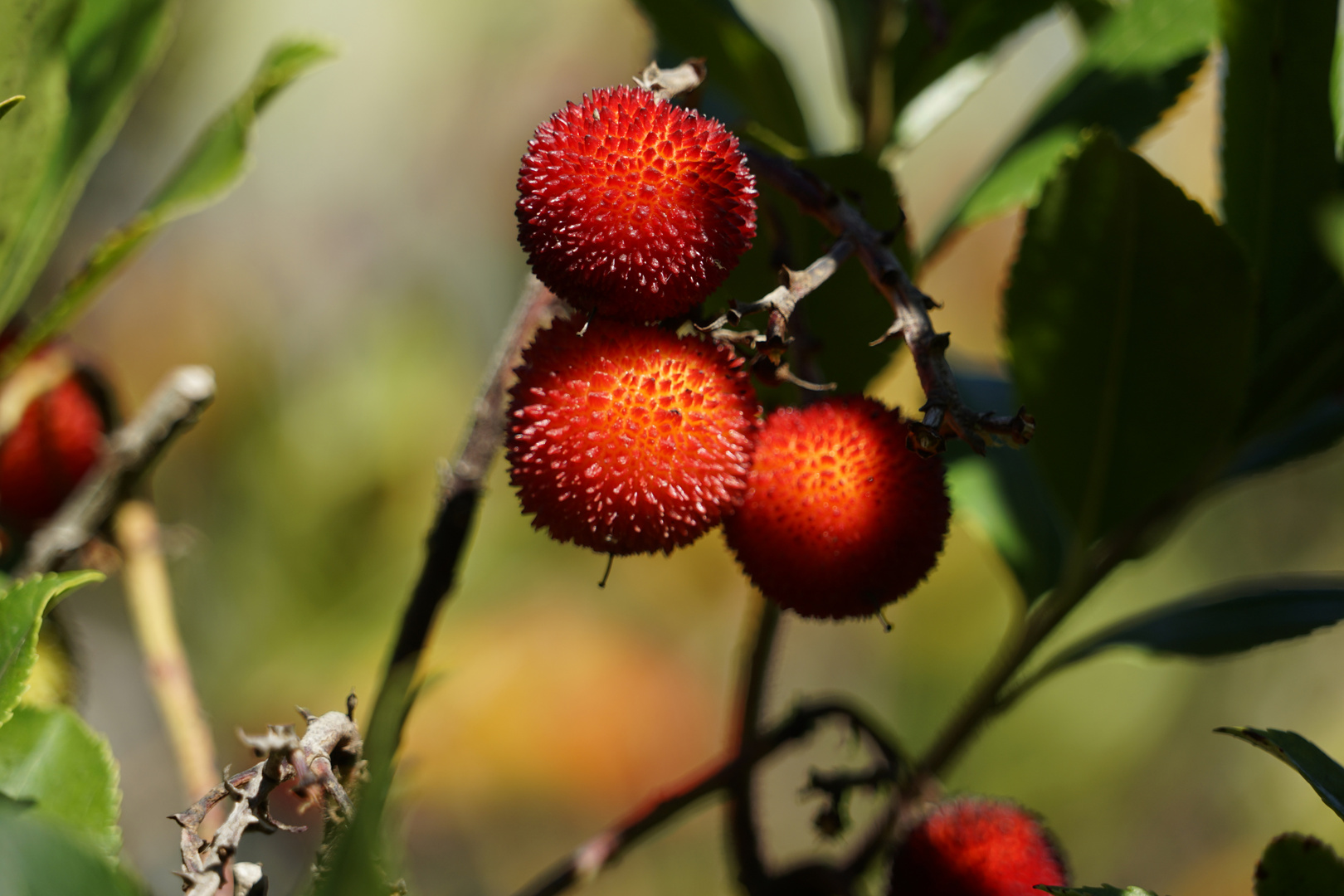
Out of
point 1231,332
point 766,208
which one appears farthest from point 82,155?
point 1231,332

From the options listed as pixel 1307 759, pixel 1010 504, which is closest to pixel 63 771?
pixel 1307 759

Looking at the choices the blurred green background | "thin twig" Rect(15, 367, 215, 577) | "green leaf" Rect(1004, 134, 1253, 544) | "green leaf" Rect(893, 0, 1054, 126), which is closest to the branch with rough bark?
"thin twig" Rect(15, 367, 215, 577)

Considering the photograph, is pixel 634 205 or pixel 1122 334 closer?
pixel 634 205

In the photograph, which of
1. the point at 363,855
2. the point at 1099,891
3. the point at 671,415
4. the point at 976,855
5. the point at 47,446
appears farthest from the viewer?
the point at 47,446

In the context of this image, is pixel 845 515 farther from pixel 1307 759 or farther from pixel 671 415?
pixel 1307 759

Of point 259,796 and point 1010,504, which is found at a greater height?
point 259,796

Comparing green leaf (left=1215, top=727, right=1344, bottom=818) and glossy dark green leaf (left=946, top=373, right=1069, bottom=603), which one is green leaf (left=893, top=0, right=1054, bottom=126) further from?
green leaf (left=1215, top=727, right=1344, bottom=818)

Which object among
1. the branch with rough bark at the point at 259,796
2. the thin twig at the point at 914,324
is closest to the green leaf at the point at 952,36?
the thin twig at the point at 914,324

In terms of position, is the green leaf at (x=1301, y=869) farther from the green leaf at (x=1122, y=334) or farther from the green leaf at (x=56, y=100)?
the green leaf at (x=56, y=100)

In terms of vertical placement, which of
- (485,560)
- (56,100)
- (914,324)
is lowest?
(485,560)
